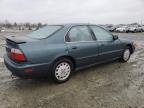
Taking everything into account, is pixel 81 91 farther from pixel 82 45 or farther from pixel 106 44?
pixel 106 44

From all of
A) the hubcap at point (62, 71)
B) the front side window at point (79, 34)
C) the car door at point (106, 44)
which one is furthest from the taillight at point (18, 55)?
the car door at point (106, 44)

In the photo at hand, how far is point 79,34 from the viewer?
471 centimetres

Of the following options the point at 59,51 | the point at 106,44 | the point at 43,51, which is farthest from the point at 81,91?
the point at 106,44

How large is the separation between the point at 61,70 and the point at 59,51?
50cm

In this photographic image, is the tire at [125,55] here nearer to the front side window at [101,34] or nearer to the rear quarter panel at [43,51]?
the front side window at [101,34]

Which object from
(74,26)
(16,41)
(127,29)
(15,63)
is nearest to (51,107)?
(15,63)

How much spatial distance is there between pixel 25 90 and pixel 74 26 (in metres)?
2.08

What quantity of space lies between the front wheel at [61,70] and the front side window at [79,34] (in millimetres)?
615

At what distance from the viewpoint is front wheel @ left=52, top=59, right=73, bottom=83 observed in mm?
4152

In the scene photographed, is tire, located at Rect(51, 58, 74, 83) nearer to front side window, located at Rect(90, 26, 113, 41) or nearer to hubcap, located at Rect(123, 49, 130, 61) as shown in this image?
front side window, located at Rect(90, 26, 113, 41)

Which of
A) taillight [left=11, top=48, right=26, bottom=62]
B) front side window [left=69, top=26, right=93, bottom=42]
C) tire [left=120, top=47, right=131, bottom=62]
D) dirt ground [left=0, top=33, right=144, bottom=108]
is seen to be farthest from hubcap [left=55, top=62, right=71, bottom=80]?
tire [left=120, top=47, right=131, bottom=62]

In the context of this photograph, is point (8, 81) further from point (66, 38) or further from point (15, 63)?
point (66, 38)

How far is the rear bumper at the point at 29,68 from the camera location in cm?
368

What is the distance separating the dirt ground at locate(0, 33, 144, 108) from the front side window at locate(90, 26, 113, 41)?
1.01m
